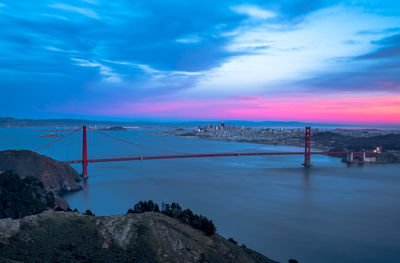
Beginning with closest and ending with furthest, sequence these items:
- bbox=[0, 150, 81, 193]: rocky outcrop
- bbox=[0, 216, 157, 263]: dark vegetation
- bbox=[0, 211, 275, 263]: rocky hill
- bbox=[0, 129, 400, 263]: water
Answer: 1. bbox=[0, 216, 157, 263]: dark vegetation
2. bbox=[0, 211, 275, 263]: rocky hill
3. bbox=[0, 129, 400, 263]: water
4. bbox=[0, 150, 81, 193]: rocky outcrop

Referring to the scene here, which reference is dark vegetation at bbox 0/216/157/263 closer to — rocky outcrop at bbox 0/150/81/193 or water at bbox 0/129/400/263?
water at bbox 0/129/400/263

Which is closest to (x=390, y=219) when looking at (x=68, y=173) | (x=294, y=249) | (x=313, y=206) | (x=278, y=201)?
(x=313, y=206)

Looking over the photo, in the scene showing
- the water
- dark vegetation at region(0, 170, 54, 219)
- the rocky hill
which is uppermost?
the rocky hill

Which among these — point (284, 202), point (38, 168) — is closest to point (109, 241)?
point (38, 168)

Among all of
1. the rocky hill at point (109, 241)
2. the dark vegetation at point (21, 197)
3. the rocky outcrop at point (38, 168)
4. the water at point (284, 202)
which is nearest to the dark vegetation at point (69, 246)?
the rocky hill at point (109, 241)

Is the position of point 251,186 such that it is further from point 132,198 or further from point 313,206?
point 132,198

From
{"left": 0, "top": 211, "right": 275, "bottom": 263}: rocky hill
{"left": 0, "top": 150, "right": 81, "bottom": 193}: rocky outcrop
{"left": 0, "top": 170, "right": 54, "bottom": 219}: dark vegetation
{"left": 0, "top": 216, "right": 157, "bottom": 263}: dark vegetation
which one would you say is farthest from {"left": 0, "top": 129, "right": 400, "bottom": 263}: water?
{"left": 0, "top": 216, "right": 157, "bottom": 263}: dark vegetation

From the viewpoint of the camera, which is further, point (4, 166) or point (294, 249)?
point (4, 166)
